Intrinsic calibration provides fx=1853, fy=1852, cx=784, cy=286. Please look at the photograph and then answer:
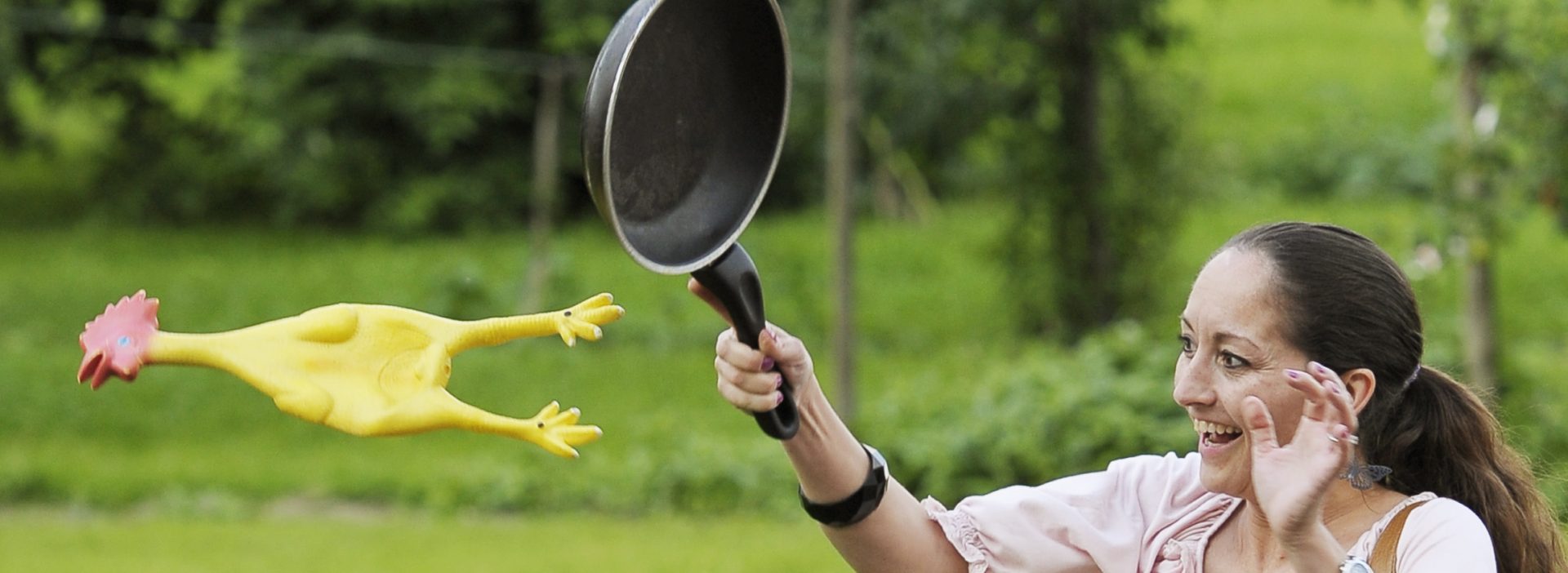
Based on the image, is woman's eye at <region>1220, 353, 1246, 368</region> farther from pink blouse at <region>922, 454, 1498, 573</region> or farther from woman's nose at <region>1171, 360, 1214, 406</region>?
pink blouse at <region>922, 454, 1498, 573</region>

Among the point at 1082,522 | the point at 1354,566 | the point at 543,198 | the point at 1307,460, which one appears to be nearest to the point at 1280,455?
the point at 1307,460

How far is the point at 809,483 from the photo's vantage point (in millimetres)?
2648

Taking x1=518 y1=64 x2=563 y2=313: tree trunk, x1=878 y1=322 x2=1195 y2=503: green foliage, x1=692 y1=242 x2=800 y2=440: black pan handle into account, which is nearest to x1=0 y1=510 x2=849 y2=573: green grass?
x1=878 y1=322 x2=1195 y2=503: green foliage

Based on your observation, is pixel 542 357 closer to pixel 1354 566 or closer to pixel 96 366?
pixel 96 366

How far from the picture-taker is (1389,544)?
7.91ft

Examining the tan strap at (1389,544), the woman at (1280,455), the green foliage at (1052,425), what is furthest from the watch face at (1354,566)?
the green foliage at (1052,425)

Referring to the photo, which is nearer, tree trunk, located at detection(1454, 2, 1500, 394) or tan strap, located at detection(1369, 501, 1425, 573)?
tan strap, located at detection(1369, 501, 1425, 573)

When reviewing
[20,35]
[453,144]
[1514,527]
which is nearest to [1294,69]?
[453,144]

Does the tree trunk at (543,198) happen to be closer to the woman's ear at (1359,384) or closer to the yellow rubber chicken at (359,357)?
the yellow rubber chicken at (359,357)

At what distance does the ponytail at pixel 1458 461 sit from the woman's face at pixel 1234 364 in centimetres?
17

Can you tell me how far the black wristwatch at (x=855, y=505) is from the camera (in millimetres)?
2664

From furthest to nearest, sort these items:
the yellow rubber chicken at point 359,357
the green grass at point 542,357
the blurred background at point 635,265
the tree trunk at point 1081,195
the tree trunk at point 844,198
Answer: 1. the tree trunk at point 1081,195
2. the green grass at point 542,357
3. the tree trunk at point 844,198
4. the blurred background at point 635,265
5. the yellow rubber chicken at point 359,357

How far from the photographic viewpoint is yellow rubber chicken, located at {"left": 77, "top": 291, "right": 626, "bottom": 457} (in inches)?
91.2

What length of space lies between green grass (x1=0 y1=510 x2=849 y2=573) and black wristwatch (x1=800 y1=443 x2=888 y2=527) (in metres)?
4.50
